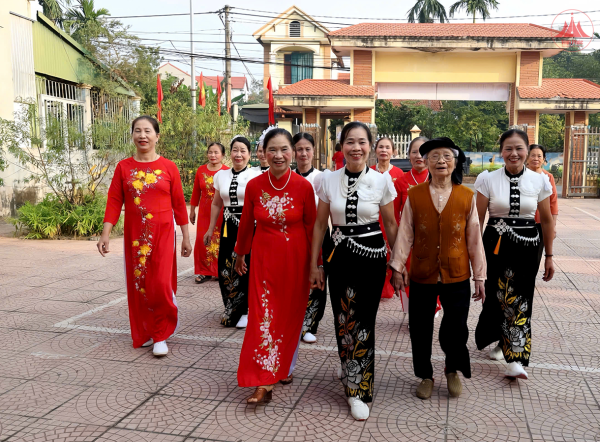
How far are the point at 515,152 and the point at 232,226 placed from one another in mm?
2688

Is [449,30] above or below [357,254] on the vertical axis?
above

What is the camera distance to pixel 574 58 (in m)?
46.2

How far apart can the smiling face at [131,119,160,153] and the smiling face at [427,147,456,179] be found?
2218 mm

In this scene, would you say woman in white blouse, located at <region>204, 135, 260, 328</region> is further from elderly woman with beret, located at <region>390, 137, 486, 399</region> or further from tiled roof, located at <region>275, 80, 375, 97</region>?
tiled roof, located at <region>275, 80, 375, 97</region>

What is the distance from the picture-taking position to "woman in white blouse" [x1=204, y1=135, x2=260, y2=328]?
5195 millimetres

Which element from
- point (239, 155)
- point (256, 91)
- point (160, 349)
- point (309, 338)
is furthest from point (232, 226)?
point (256, 91)

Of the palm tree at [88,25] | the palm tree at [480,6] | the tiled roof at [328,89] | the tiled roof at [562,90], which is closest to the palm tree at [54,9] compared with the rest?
the palm tree at [88,25]

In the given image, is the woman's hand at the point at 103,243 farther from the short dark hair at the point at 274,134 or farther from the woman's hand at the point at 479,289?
the woman's hand at the point at 479,289

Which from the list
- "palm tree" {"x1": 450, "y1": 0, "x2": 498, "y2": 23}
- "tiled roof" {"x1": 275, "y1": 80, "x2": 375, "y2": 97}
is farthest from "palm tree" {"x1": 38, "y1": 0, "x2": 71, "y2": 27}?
"palm tree" {"x1": 450, "y1": 0, "x2": 498, "y2": 23}

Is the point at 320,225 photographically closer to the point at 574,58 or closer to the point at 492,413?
the point at 492,413

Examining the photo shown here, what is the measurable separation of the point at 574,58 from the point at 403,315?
1883 inches

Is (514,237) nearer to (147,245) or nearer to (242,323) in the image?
(242,323)

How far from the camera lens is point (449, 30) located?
Answer: 20156mm

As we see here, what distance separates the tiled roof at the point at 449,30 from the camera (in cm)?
1914
